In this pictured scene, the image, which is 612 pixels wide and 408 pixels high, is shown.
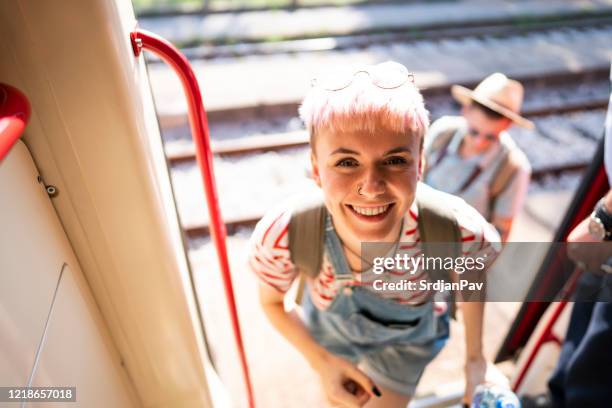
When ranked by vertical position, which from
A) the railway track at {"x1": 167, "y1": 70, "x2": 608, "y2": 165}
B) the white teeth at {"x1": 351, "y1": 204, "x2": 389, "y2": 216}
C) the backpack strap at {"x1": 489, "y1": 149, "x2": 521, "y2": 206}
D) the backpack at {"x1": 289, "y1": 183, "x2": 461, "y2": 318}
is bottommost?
the white teeth at {"x1": 351, "y1": 204, "x2": 389, "y2": 216}

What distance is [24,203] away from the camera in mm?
836

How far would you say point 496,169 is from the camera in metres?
2.08

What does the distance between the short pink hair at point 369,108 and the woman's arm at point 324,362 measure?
1.72 ft

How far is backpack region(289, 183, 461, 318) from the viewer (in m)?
1.14

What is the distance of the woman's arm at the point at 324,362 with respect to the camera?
4.15 ft

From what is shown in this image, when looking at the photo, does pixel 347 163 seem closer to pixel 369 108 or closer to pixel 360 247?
pixel 369 108

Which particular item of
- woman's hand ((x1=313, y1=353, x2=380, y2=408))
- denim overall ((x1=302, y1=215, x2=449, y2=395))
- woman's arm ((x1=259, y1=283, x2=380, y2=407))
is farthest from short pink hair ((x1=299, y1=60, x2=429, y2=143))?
woman's hand ((x1=313, y1=353, x2=380, y2=408))

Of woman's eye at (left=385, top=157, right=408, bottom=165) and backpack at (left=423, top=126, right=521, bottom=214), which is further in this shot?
backpack at (left=423, top=126, right=521, bottom=214)

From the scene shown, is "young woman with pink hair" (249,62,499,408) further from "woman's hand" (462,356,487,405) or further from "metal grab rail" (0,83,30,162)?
"metal grab rail" (0,83,30,162)

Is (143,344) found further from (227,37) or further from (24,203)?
(227,37)

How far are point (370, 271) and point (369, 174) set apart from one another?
12.9 inches

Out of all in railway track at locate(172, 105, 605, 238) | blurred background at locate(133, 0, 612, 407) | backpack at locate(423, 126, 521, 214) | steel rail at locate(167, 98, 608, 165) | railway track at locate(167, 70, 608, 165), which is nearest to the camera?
backpack at locate(423, 126, 521, 214)

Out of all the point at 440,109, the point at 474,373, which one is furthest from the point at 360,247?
the point at 440,109

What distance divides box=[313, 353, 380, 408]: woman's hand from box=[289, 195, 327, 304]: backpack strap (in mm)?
314
